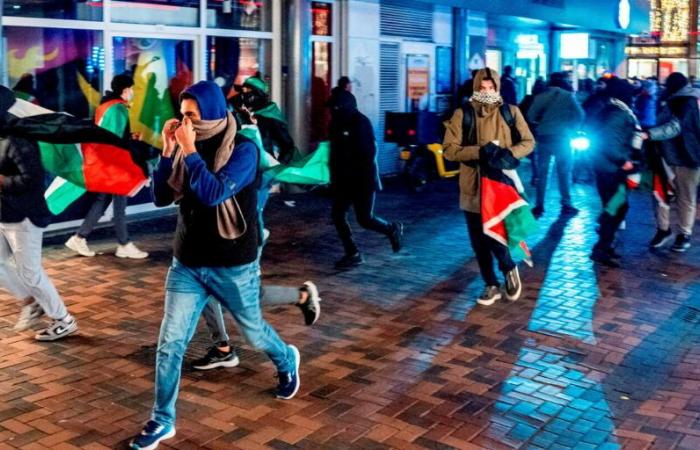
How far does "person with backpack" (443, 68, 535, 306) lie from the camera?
7246 millimetres

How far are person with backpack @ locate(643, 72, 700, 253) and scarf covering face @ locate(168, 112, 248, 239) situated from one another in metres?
5.73

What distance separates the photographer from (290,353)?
213 inches

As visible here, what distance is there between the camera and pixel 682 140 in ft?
31.3

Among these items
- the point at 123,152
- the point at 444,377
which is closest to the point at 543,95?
the point at 123,152

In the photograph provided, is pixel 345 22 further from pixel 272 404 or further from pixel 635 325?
pixel 272 404

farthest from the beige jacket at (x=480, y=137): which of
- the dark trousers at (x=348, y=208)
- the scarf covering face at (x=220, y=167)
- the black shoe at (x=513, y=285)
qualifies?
the scarf covering face at (x=220, y=167)

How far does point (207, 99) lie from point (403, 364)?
2417mm

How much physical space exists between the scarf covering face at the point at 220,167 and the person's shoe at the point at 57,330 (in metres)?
2.31

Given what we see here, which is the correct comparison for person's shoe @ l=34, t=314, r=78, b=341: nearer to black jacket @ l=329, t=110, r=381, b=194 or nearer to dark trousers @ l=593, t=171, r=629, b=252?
black jacket @ l=329, t=110, r=381, b=194

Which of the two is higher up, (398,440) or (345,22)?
(345,22)

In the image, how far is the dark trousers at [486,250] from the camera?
7.53 metres

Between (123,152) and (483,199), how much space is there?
311cm

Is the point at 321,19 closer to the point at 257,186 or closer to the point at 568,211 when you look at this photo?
the point at 568,211

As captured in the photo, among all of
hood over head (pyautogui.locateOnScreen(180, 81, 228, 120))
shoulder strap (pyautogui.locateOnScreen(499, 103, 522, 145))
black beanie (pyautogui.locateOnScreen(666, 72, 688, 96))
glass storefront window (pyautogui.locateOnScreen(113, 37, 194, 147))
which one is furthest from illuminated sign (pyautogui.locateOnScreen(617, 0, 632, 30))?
hood over head (pyautogui.locateOnScreen(180, 81, 228, 120))
